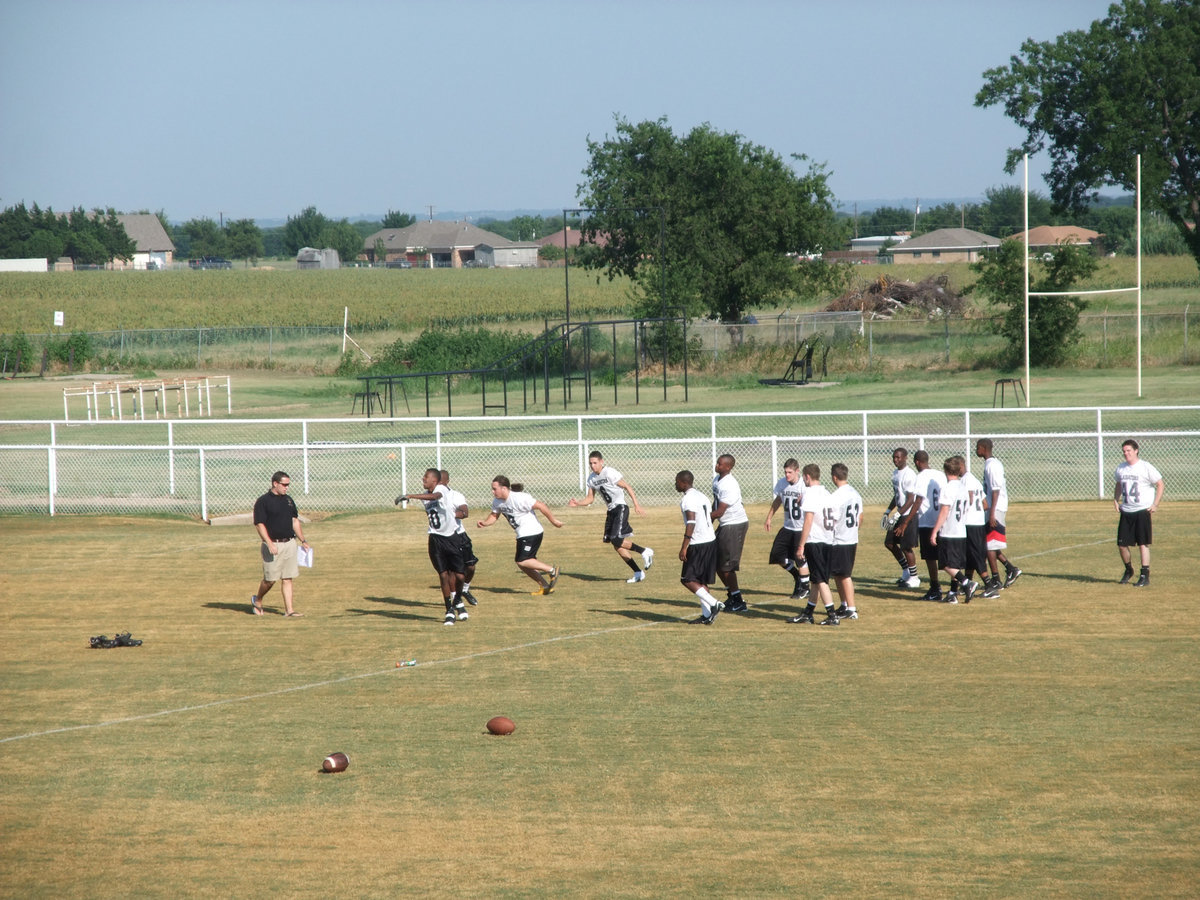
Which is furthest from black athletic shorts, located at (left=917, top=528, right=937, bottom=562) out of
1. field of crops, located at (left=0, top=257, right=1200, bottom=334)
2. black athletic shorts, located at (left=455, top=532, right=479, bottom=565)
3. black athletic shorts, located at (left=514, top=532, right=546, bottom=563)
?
field of crops, located at (left=0, top=257, right=1200, bottom=334)

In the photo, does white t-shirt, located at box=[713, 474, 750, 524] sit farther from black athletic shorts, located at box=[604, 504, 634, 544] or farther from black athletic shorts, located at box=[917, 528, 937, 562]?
black athletic shorts, located at box=[917, 528, 937, 562]

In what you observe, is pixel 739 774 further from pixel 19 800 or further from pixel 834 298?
pixel 834 298

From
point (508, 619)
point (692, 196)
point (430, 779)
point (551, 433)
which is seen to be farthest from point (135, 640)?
point (692, 196)

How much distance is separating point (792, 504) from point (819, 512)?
28.9 inches

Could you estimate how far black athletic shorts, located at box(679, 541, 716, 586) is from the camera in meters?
13.5

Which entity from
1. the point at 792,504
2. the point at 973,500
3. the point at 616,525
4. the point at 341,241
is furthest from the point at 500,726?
the point at 341,241

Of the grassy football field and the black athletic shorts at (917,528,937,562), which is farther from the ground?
the black athletic shorts at (917,528,937,562)

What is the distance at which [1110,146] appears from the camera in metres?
54.2

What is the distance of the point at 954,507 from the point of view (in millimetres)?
14055

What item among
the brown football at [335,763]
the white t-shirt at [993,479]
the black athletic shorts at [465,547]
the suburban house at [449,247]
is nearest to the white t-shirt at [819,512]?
the white t-shirt at [993,479]

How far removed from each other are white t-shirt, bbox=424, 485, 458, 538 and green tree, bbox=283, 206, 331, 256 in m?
177

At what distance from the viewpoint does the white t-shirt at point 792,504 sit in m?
13.7

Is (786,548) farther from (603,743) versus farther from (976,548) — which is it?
(603,743)

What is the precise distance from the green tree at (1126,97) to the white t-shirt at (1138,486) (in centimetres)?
4196
